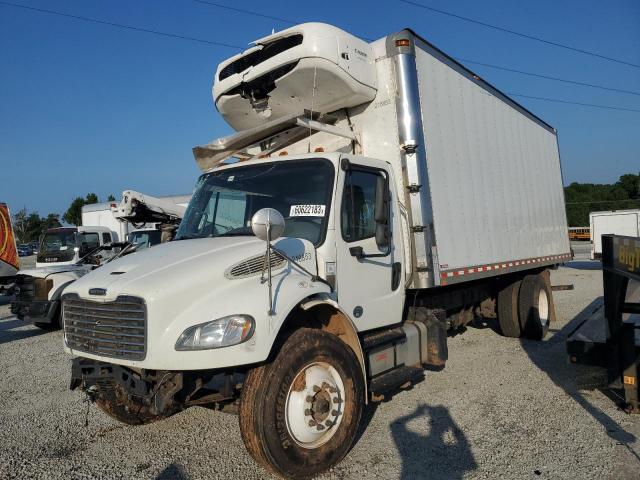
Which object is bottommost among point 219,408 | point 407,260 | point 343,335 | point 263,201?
point 219,408

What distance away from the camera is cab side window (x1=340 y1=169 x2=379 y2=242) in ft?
14.4

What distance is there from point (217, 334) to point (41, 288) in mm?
8447

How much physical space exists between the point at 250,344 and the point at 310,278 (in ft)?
2.82

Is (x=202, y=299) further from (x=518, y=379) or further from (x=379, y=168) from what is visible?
(x=518, y=379)

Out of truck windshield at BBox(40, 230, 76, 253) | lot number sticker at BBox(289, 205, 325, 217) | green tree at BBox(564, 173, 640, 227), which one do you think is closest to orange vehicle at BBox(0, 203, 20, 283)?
truck windshield at BBox(40, 230, 76, 253)

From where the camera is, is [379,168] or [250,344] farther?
[379,168]

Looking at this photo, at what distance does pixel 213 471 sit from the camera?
12.8 feet

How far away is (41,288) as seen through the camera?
10.0 m

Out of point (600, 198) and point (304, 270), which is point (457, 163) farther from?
point (600, 198)

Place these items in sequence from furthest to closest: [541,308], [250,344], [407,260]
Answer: [541,308]
[407,260]
[250,344]

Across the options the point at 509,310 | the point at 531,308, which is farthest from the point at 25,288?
Answer: the point at 531,308

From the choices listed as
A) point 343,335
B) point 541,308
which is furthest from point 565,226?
point 343,335

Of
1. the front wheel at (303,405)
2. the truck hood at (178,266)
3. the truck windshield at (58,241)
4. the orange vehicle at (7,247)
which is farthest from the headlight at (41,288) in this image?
the front wheel at (303,405)

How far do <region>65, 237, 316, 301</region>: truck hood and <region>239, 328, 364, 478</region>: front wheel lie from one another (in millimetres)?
705
